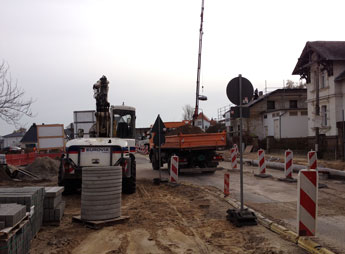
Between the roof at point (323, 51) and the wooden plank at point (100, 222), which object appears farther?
the roof at point (323, 51)

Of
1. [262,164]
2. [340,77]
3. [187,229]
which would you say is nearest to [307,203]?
[187,229]

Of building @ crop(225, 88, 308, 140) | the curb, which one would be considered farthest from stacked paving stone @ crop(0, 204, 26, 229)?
building @ crop(225, 88, 308, 140)

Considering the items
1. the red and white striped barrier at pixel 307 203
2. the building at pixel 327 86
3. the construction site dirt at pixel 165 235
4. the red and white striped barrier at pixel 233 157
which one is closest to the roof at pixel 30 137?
the building at pixel 327 86

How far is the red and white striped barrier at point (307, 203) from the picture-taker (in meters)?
5.41

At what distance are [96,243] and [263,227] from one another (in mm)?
3204

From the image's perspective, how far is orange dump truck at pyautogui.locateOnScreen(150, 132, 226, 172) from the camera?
1521 cm

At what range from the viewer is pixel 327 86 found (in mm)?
28625

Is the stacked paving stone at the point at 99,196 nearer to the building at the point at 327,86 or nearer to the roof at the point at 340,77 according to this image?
the building at the point at 327,86

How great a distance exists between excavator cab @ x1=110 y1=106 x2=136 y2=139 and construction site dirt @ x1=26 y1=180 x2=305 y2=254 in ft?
15.0

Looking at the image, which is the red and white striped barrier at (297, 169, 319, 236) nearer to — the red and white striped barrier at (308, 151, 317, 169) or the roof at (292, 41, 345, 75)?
the red and white striped barrier at (308, 151, 317, 169)

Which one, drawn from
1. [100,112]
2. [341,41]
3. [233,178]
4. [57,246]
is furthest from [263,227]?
[341,41]

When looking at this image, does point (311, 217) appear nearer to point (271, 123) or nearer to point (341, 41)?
point (341, 41)

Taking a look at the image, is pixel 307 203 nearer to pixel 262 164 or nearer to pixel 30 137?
pixel 262 164

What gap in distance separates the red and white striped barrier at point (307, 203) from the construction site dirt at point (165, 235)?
42 centimetres
